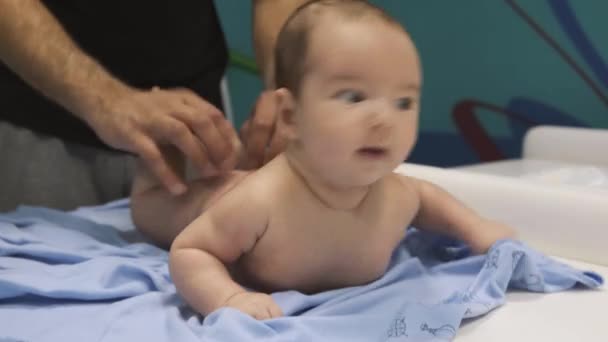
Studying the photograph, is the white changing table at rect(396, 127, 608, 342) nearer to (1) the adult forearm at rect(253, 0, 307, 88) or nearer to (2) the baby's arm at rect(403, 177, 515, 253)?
(2) the baby's arm at rect(403, 177, 515, 253)

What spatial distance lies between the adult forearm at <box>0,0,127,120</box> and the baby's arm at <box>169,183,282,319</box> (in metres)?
0.31

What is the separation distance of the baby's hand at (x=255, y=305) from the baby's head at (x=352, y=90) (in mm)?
133

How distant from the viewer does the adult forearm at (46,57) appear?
2.88ft

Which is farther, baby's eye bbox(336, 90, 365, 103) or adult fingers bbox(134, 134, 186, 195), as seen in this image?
adult fingers bbox(134, 134, 186, 195)

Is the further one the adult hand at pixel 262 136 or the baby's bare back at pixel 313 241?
the adult hand at pixel 262 136

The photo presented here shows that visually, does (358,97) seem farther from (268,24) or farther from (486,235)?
(268,24)

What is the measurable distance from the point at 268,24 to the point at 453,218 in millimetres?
568

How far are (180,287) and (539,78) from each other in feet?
3.81

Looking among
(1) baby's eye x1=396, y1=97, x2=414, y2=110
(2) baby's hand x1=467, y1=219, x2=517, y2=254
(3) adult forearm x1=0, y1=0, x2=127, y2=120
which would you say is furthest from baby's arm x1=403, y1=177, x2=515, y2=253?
(3) adult forearm x1=0, y1=0, x2=127, y2=120

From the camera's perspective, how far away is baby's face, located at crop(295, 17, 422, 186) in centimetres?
59

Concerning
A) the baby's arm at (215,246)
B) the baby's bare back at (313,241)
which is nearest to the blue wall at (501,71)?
the baby's bare back at (313,241)

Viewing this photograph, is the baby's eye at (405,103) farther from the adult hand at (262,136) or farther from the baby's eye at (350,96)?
the adult hand at (262,136)

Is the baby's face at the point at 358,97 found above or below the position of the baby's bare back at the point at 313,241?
above

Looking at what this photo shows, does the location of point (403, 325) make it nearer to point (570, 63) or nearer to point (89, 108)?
point (89, 108)
